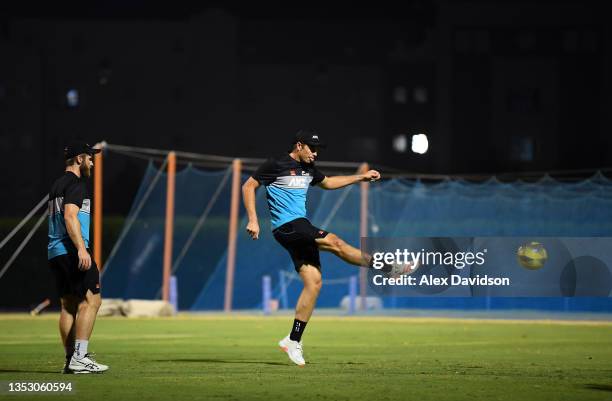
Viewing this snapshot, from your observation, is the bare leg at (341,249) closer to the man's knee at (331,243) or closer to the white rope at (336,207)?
the man's knee at (331,243)

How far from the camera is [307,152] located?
16719mm

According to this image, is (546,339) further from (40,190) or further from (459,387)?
(40,190)

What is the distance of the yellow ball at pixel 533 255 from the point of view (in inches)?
819

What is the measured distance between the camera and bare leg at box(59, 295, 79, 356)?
15508mm

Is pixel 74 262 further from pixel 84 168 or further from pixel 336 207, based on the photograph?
pixel 336 207

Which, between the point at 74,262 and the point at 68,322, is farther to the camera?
the point at 68,322

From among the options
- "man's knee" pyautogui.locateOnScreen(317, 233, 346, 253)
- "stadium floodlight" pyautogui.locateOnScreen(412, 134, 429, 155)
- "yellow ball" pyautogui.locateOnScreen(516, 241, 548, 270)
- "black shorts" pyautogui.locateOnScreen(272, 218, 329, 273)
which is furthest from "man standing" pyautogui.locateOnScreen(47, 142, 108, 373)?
"yellow ball" pyautogui.locateOnScreen(516, 241, 548, 270)

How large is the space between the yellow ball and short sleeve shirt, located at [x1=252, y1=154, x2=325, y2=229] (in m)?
5.23

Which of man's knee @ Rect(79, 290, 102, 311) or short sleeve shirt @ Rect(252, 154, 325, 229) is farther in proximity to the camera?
short sleeve shirt @ Rect(252, 154, 325, 229)

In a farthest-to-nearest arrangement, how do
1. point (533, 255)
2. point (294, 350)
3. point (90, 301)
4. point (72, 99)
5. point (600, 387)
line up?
point (72, 99)
point (533, 255)
point (294, 350)
point (90, 301)
point (600, 387)

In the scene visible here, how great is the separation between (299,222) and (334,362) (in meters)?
2.09

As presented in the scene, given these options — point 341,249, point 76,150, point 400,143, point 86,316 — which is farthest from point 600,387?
point 400,143

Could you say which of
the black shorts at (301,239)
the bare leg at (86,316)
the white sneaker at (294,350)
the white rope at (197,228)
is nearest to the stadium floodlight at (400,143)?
the white rope at (197,228)

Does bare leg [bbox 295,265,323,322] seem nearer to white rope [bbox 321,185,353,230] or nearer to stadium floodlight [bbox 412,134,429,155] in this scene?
stadium floodlight [bbox 412,134,429,155]
